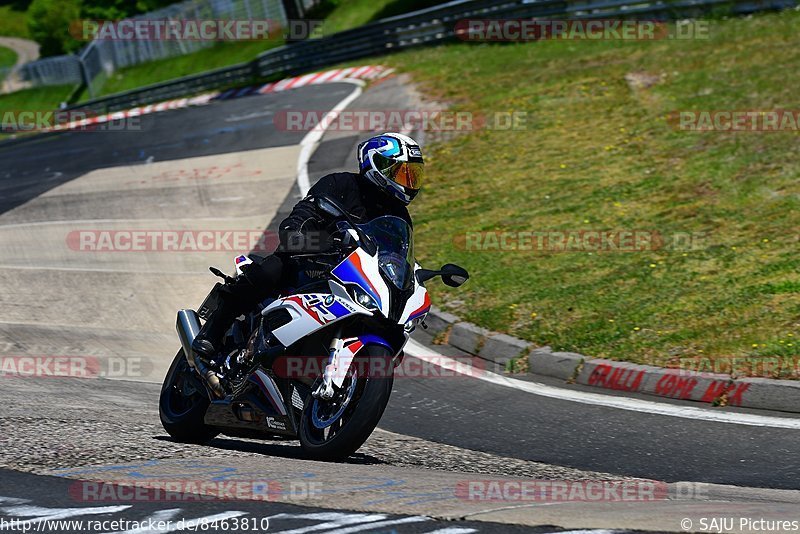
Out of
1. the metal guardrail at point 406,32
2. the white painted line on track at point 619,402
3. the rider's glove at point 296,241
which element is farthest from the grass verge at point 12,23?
the rider's glove at point 296,241

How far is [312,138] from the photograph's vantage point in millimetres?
20719

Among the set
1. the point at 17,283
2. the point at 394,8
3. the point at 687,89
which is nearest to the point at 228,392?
the point at 17,283

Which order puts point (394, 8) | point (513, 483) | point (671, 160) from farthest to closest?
point (394, 8)
point (671, 160)
point (513, 483)

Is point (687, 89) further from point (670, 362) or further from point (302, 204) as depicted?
point (302, 204)

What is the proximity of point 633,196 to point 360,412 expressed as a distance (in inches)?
344

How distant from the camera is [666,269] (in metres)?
11.1

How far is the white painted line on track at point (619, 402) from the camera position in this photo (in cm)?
777

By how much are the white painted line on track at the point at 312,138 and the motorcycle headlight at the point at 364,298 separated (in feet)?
32.2

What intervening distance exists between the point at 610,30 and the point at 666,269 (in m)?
15.0

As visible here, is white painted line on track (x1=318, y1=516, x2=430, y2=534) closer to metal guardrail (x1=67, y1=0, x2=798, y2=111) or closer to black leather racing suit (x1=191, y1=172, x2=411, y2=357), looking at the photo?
black leather racing suit (x1=191, y1=172, x2=411, y2=357)

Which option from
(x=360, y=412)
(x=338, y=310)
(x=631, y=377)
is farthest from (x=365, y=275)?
(x=631, y=377)

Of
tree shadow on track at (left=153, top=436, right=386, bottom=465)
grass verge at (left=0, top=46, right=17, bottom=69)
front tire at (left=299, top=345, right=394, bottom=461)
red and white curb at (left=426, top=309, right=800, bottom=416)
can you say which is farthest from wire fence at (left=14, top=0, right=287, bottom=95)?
front tire at (left=299, top=345, right=394, bottom=461)

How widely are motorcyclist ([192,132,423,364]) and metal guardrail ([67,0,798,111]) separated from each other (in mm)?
18512

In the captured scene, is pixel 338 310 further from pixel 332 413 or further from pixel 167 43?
pixel 167 43
